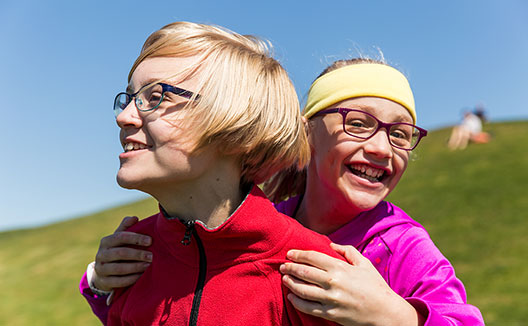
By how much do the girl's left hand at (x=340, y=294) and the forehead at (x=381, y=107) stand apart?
0.91 m

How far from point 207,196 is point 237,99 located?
0.41 metres

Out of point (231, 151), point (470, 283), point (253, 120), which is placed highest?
point (253, 120)

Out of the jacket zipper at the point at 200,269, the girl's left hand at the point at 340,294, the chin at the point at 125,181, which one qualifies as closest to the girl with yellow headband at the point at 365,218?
the girl's left hand at the point at 340,294

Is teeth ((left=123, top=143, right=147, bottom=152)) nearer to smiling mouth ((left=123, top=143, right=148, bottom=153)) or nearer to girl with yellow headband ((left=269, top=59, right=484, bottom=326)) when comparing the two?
smiling mouth ((left=123, top=143, right=148, bottom=153))

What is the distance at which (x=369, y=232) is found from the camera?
2463 millimetres

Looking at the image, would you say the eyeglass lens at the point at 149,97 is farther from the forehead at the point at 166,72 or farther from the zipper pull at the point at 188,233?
the zipper pull at the point at 188,233

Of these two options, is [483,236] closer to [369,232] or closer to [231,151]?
[369,232]

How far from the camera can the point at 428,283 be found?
2076mm

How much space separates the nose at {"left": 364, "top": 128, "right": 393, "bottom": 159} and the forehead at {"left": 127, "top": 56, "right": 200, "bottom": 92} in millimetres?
967

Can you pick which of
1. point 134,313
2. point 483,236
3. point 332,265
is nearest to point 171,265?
point 134,313

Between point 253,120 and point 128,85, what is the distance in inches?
23.1

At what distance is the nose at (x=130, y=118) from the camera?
1.96 m

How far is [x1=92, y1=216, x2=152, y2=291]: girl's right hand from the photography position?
7.42 feet

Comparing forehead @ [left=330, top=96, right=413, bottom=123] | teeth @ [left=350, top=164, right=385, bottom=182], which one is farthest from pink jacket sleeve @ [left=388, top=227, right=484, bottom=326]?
forehead @ [left=330, top=96, right=413, bottom=123]
